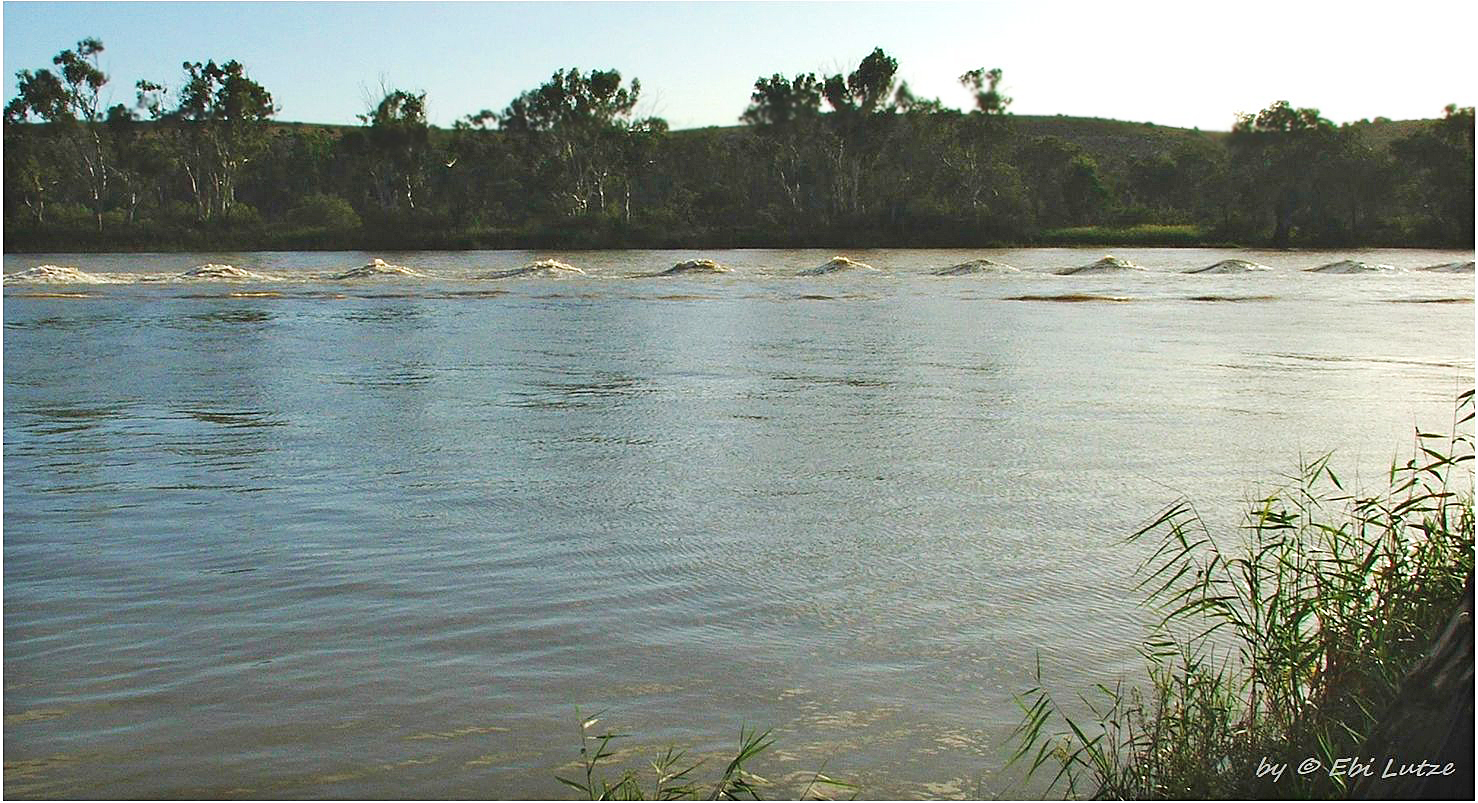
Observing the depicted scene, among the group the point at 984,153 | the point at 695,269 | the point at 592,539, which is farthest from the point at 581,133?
the point at 592,539

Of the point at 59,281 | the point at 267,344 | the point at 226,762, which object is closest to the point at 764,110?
the point at 59,281

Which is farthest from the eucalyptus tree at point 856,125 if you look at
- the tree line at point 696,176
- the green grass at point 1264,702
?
the green grass at point 1264,702

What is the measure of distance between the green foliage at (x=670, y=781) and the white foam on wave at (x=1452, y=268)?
134 feet

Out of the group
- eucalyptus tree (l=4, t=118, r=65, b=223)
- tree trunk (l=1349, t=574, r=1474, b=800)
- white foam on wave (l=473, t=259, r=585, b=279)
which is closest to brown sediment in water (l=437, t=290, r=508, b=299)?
white foam on wave (l=473, t=259, r=585, b=279)

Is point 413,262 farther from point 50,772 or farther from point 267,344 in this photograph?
point 50,772

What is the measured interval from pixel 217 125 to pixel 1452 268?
208 feet

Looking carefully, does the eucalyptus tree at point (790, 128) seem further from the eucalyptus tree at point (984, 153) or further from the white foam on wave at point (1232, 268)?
the white foam on wave at point (1232, 268)

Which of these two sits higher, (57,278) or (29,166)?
(29,166)

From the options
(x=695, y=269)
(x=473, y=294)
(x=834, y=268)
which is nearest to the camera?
(x=473, y=294)

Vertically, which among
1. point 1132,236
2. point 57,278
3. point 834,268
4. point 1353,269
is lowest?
point 57,278

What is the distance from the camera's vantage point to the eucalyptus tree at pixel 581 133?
7700cm

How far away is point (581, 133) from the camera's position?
77.9 meters

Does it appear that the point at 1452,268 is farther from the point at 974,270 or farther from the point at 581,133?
the point at 581,133

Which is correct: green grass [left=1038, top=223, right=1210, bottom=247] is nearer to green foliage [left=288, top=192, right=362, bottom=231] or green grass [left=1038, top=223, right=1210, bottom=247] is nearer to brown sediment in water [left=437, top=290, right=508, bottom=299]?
green foliage [left=288, top=192, right=362, bottom=231]
